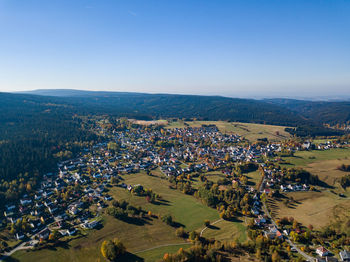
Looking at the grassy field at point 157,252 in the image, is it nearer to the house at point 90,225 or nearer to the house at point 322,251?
the house at point 90,225

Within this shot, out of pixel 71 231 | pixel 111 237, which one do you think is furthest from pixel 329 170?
pixel 71 231

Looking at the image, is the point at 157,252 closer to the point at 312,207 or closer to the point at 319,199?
the point at 312,207

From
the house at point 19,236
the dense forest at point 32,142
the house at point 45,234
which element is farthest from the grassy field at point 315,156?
the dense forest at point 32,142

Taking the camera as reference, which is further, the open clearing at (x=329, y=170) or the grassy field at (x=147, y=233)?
the open clearing at (x=329, y=170)

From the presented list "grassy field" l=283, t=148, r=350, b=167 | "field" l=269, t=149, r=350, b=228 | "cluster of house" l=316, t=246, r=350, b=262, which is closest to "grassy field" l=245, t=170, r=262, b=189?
"field" l=269, t=149, r=350, b=228

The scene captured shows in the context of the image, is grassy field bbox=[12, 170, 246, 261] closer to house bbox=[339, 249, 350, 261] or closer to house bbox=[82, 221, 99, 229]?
house bbox=[82, 221, 99, 229]
